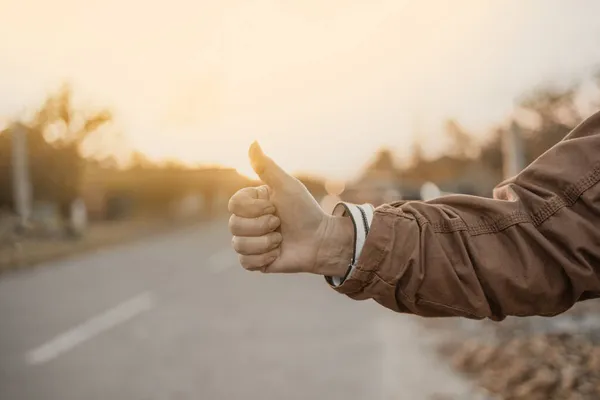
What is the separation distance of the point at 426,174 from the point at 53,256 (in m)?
15.1

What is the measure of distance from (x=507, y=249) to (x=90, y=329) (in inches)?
274

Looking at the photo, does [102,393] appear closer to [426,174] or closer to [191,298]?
[191,298]

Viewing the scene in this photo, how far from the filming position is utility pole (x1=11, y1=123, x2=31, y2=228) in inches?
581

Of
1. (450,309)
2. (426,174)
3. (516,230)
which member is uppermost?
(516,230)

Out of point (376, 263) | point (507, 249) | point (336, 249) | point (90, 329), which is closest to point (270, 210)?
point (336, 249)

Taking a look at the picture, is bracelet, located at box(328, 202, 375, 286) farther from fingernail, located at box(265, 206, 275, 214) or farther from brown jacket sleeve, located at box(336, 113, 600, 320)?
fingernail, located at box(265, 206, 275, 214)

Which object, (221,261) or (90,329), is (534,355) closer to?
(90,329)

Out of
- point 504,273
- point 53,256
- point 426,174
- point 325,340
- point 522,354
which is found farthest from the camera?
point 426,174

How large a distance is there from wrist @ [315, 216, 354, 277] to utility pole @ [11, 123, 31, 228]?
13.1 meters

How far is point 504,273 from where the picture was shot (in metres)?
2.22

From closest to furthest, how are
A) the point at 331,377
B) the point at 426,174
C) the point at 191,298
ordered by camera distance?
the point at 331,377 → the point at 191,298 → the point at 426,174

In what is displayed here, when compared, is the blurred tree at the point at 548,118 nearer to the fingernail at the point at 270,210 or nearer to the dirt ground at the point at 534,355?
the dirt ground at the point at 534,355

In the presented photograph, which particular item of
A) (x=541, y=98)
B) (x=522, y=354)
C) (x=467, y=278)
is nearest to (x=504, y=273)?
(x=467, y=278)

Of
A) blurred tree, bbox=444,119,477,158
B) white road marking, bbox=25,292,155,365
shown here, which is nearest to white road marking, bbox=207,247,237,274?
white road marking, bbox=25,292,155,365
